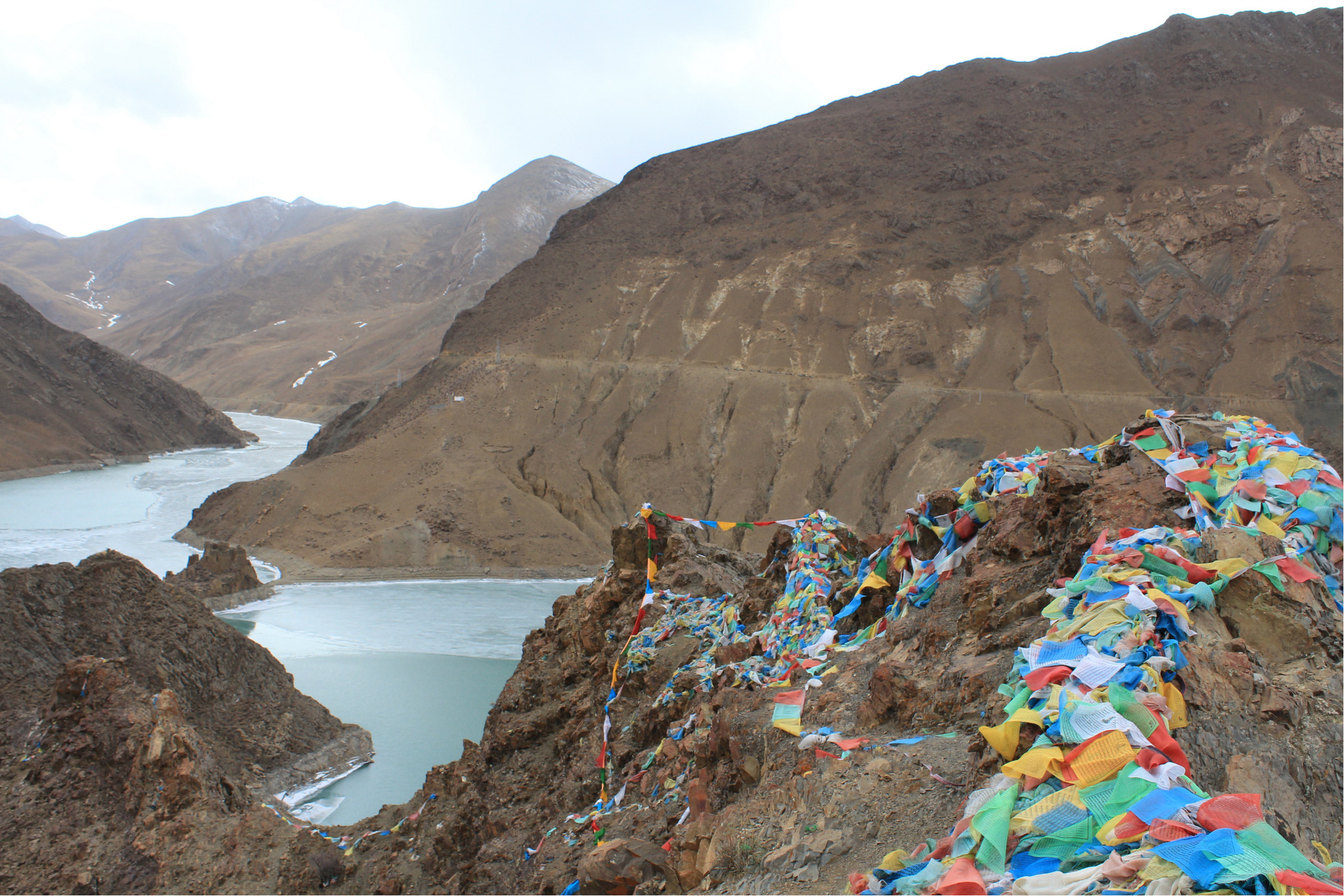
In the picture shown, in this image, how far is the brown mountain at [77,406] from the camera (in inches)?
1976

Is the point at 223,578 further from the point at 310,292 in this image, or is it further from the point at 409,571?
the point at 310,292

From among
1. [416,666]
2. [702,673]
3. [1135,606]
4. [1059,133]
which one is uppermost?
[1059,133]

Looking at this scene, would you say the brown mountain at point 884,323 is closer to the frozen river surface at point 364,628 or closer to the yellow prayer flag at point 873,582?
the frozen river surface at point 364,628

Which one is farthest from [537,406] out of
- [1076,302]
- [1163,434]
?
[1163,434]

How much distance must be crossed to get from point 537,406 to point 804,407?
489 inches

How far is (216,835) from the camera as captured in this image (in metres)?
8.58

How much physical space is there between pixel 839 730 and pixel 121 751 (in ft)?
28.0

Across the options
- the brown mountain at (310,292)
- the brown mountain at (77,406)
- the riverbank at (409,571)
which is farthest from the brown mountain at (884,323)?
the brown mountain at (310,292)

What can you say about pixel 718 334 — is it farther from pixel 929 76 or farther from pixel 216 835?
pixel 216 835

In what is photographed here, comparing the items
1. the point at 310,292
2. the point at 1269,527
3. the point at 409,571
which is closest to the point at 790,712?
the point at 1269,527

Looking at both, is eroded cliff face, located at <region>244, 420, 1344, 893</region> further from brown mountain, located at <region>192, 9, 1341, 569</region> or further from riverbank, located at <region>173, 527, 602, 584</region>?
brown mountain, located at <region>192, 9, 1341, 569</region>

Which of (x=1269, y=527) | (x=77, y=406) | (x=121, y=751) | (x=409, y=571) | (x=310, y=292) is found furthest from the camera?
(x=310, y=292)

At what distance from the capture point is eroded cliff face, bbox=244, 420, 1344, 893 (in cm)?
318

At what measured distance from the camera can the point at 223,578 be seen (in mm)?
25812
